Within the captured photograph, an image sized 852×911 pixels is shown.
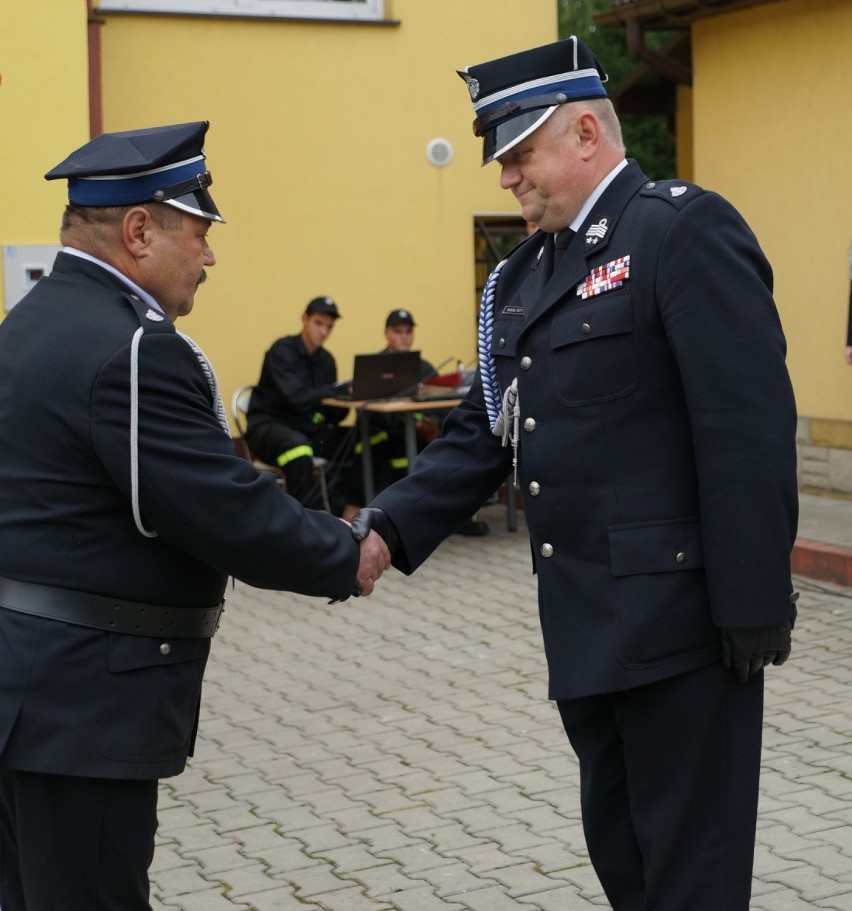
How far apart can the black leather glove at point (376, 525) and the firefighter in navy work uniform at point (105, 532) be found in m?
0.52

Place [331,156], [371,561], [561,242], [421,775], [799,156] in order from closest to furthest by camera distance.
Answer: [561,242]
[371,561]
[421,775]
[799,156]
[331,156]

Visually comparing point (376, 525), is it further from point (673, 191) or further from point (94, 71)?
point (94, 71)

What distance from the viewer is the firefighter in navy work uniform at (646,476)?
277 centimetres

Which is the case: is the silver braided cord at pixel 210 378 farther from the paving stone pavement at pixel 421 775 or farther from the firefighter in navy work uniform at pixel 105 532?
the paving stone pavement at pixel 421 775

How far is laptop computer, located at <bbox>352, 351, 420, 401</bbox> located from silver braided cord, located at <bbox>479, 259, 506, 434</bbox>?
227 inches

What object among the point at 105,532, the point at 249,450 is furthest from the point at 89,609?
the point at 249,450

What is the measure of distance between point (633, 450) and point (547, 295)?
0.39m

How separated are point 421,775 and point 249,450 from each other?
528cm

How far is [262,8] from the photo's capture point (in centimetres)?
1038

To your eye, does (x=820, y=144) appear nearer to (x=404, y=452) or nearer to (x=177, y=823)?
(x=404, y=452)

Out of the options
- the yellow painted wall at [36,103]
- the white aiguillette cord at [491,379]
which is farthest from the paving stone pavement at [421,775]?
the yellow painted wall at [36,103]

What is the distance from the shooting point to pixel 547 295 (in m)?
3.07

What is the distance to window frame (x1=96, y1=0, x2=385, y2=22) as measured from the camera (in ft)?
32.8

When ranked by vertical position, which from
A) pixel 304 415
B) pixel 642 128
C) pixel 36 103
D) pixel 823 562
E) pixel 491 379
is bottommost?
pixel 823 562
